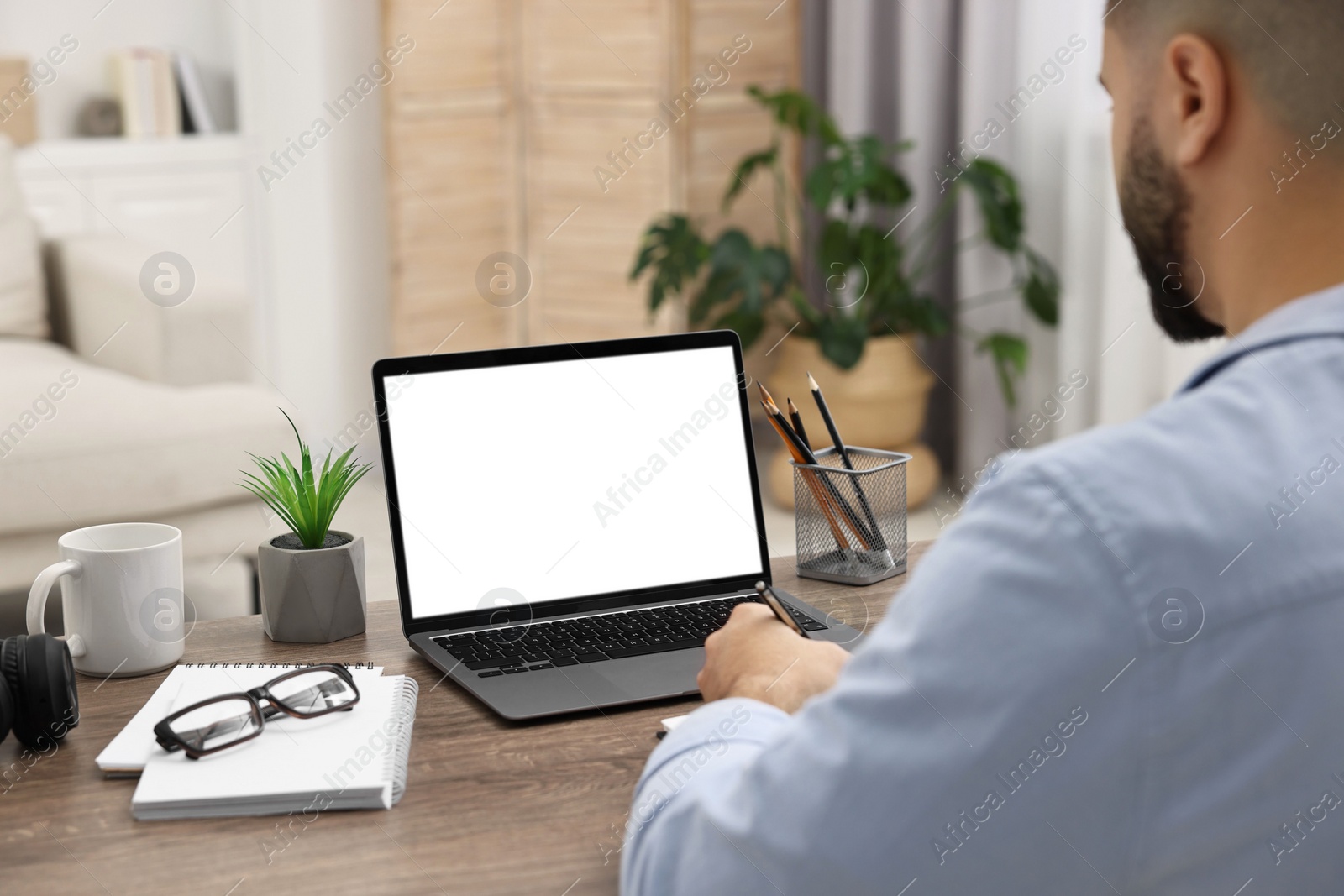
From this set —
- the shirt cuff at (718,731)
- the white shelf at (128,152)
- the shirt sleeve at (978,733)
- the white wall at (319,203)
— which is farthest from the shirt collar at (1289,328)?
the white shelf at (128,152)

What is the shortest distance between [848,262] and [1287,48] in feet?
9.48

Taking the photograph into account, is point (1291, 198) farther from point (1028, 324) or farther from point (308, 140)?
point (308, 140)

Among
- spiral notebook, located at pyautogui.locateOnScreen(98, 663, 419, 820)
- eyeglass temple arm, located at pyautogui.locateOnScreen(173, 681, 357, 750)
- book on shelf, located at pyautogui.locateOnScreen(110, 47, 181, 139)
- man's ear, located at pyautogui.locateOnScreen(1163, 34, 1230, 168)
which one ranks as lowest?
spiral notebook, located at pyautogui.locateOnScreen(98, 663, 419, 820)

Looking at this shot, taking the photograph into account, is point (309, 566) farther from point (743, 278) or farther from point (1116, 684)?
point (743, 278)

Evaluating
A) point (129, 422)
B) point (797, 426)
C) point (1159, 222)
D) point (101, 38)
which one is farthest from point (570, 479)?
point (101, 38)

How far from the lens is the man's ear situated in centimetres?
69

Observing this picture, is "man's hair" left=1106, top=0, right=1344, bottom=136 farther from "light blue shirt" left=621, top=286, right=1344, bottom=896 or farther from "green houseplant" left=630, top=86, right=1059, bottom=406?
"green houseplant" left=630, top=86, right=1059, bottom=406

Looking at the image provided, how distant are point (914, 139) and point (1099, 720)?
3336 mm

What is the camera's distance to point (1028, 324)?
3627mm

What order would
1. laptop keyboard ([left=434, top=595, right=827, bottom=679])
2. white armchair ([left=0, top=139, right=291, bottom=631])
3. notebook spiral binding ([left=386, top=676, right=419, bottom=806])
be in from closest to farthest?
notebook spiral binding ([left=386, top=676, right=419, bottom=806]), laptop keyboard ([left=434, top=595, right=827, bottom=679]), white armchair ([left=0, top=139, right=291, bottom=631])

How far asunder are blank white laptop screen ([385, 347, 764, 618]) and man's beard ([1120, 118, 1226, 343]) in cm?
51

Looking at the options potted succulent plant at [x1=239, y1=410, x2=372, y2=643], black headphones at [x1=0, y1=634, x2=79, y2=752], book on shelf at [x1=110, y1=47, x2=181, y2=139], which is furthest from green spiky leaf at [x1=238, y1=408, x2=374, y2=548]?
book on shelf at [x1=110, y1=47, x2=181, y2=139]

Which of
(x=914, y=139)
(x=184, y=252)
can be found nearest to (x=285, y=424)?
(x=184, y=252)

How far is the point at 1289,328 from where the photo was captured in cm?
62
